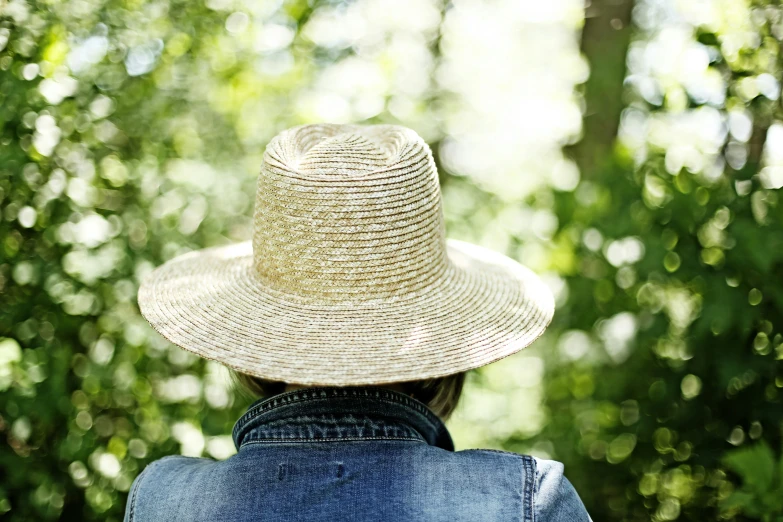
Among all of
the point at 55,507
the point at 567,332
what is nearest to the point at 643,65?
the point at 567,332

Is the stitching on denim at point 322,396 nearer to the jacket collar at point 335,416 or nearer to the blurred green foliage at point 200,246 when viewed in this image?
the jacket collar at point 335,416

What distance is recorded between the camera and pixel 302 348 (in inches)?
54.7

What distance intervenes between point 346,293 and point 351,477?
40 centimetres

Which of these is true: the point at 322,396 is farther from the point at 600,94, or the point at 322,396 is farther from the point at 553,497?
the point at 600,94

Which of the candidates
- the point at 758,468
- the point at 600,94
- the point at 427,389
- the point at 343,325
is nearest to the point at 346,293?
the point at 343,325

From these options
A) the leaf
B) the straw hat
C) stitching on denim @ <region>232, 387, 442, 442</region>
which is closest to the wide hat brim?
the straw hat

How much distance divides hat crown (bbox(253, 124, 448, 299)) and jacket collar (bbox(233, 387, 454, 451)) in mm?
231

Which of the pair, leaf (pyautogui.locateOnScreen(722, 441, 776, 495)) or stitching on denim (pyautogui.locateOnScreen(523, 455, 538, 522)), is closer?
stitching on denim (pyautogui.locateOnScreen(523, 455, 538, 522))

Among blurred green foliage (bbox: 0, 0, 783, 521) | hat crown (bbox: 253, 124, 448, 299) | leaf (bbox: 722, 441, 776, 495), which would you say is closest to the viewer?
hat crown (bbox: 253, 124, 448, 299)

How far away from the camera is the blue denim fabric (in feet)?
4.56

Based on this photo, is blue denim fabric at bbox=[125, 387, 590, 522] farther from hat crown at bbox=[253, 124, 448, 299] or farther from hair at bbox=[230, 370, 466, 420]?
hat crown at bbox=[253, 124, 448, 299]

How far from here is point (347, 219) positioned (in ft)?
4.78

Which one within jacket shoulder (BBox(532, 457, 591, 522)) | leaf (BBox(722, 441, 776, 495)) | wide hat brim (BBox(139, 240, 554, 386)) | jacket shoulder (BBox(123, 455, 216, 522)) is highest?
wide hat brim (BBox(139, 240, 554, 386))

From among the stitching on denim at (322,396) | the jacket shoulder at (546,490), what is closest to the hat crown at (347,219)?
the stitching on denim at (322,396)
